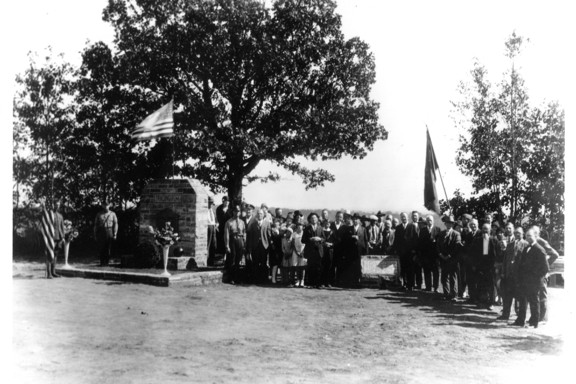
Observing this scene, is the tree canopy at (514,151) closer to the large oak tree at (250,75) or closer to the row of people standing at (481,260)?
the row of people standing at (481,260)

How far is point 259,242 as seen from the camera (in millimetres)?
12773

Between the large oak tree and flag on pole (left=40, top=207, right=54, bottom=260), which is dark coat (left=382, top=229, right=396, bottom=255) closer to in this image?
the large oak tree

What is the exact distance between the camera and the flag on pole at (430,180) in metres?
12.6

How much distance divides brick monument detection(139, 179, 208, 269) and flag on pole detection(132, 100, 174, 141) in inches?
62.0

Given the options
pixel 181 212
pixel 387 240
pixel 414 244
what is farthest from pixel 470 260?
pixel 181 212

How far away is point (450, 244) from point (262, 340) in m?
5.45

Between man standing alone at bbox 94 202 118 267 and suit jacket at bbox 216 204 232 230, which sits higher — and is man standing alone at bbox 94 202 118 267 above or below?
below

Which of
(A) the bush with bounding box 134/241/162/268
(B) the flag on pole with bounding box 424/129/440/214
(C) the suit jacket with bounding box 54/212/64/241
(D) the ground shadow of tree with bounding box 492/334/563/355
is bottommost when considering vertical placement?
(D) the ground shadow of tree with bounding box 492/334/563/355

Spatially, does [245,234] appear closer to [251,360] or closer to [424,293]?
[424,293]

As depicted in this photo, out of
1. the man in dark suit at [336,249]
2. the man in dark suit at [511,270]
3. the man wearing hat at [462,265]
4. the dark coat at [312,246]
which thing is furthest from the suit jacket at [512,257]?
the dark coat at [312,246]

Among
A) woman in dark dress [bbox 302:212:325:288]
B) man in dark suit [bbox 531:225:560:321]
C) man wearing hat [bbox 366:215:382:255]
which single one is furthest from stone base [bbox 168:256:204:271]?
man in dark suit [bbox 531:225:560:321]

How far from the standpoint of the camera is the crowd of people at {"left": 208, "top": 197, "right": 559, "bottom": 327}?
10445mm

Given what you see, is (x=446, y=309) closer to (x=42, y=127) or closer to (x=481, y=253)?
(x=481, y=253)

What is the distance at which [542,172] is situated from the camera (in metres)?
9.87
